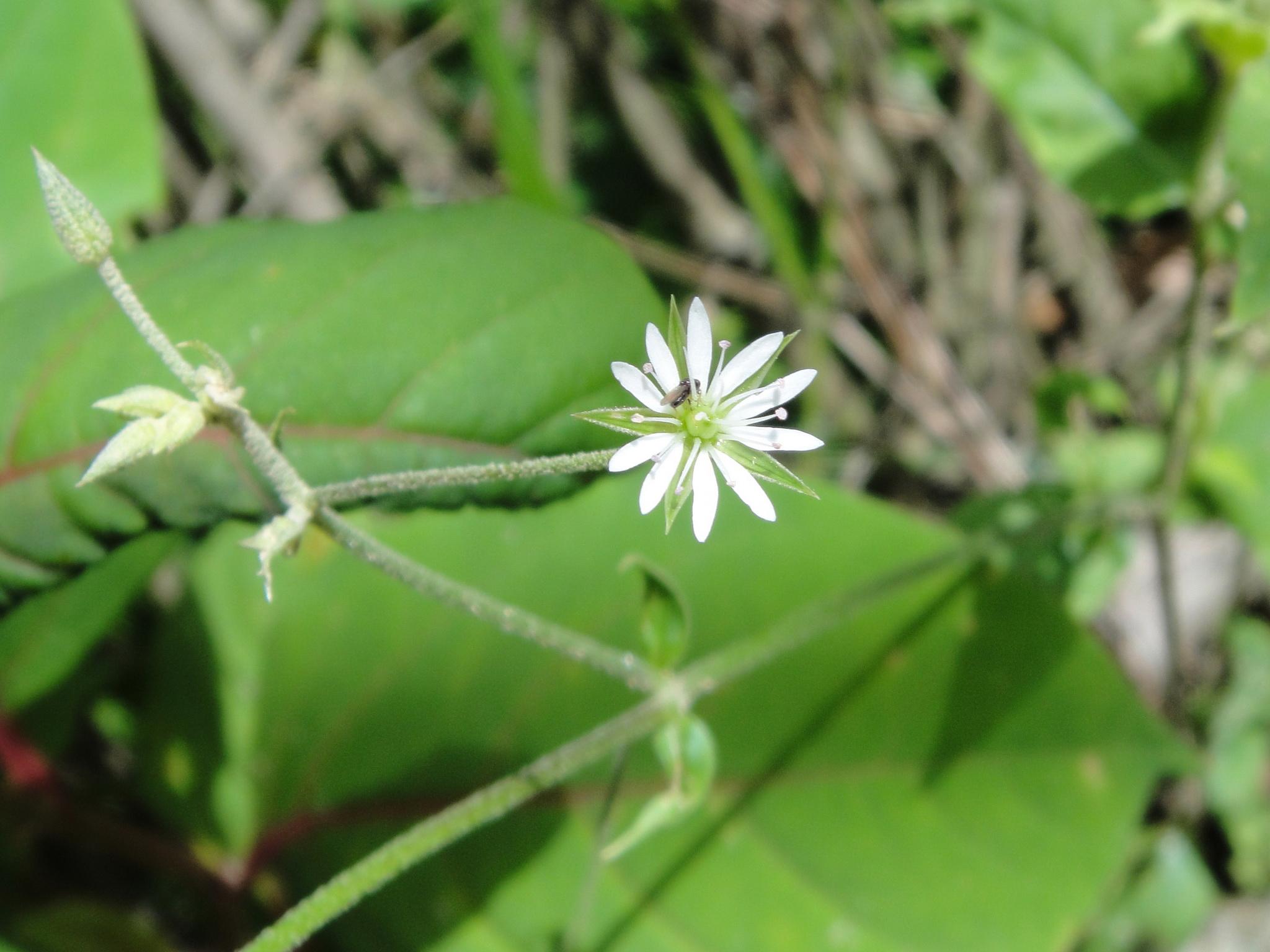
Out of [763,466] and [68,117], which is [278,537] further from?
[68,117]

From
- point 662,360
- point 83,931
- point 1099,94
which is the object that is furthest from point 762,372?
point 83,931

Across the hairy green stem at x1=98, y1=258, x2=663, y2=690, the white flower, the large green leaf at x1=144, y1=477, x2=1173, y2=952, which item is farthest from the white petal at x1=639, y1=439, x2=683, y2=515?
the large green leaf at x1=144, y1=477, x2=1173, y2=952

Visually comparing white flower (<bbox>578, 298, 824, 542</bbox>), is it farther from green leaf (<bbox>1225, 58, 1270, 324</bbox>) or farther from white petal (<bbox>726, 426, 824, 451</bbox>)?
green leaf (<bbox>1225, 58, 1270, 324</bbox>)

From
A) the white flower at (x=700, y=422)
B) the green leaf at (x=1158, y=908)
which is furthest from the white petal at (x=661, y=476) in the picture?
the green leaf at (x=1158, y=908)

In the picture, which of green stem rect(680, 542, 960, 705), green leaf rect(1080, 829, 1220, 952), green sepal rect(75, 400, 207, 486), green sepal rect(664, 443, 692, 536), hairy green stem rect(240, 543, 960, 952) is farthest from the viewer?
green leaf rect(1080, 829, 1220, 952)

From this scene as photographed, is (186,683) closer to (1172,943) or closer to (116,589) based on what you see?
(116,589)

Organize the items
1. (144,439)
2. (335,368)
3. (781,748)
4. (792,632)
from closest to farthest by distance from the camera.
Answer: (144,439) < (335,368) < (792,632) < (781,748)

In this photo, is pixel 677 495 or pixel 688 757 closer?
pixel 677 495

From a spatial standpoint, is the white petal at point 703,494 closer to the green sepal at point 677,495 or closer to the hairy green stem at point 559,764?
the green sepal at point 677,495
